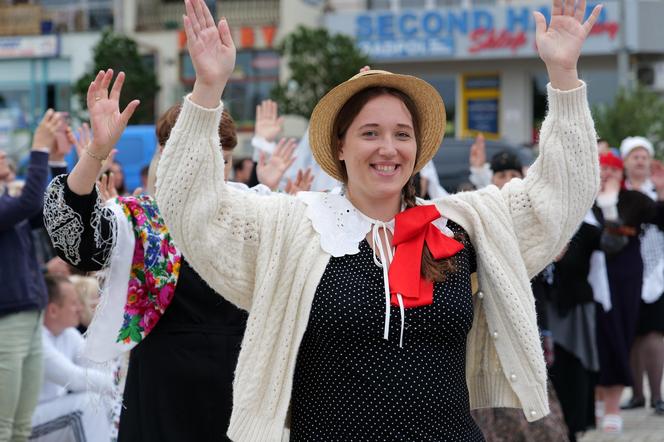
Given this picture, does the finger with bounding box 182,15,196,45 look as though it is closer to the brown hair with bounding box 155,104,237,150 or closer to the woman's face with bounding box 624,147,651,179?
the brown hair with bounding box 155,104,237,150

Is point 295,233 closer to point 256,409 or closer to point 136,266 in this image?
point 256,409

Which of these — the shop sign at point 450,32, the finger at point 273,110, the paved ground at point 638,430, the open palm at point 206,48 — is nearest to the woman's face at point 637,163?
the paved ground at point 638,430

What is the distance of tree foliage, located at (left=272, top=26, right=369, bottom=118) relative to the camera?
26.2m

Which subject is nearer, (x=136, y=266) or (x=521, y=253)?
(x=521, y=253)

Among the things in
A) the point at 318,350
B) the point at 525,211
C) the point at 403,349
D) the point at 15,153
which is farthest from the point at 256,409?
the point at 15,153

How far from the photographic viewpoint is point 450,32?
2973 cm

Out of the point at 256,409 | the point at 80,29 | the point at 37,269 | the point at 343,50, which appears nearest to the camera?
the point at 256,409

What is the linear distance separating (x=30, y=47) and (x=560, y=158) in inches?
1297

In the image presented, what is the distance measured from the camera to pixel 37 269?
6.14 meters

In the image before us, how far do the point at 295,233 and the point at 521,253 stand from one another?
2.10 feet

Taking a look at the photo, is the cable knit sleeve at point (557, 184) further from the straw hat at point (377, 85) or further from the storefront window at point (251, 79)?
the storefront window at point (251, 79)

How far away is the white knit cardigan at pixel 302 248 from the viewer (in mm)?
2742

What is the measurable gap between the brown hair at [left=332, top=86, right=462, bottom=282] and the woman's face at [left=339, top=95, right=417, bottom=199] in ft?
0.08

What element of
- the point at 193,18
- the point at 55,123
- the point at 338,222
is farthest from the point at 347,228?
the point at 55,123
